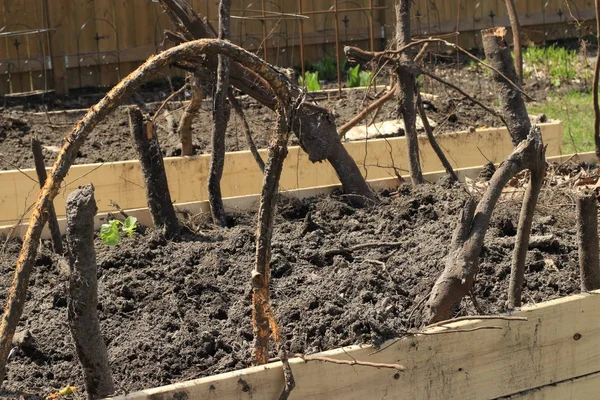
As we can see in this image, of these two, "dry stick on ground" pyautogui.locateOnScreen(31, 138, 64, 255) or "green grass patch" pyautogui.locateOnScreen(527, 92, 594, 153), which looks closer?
"dry stick on ground" pyautogui.locateOnScreen(31, 138, 64, 255)

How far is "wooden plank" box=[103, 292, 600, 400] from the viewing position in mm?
2404

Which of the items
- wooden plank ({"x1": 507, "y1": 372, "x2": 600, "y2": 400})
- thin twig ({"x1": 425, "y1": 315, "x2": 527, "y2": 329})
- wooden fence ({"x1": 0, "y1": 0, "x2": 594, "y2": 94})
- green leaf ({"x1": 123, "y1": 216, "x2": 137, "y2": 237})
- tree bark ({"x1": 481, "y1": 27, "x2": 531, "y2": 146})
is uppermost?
wooden fence ({"x1": 0, "y1": 0, "x2": 594, "y2": 94})

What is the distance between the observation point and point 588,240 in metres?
2.96

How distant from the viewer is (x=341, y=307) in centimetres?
304

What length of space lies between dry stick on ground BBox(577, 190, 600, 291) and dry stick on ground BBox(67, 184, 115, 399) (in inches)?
62.7

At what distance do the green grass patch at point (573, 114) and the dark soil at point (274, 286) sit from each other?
3.58m

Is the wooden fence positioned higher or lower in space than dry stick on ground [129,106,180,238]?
higher

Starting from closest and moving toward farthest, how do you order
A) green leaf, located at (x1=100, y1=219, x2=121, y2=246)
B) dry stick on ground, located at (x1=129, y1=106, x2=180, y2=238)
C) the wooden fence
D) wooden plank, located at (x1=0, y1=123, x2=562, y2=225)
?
1. green leaf, located at (x1=100, y1=219, x2=121, y2=246)
2. dry stick on ground, located at (x1=129, y1=106, x2=180, y2=238)
3. wooden plank, located at (x1=0, y1=123, x2=562, y2=225)
4. the wooden fence

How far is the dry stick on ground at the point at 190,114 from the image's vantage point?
5320 millimetres

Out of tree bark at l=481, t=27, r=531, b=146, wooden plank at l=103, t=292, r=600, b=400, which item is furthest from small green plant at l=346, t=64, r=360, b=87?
wooden plank at l=103, t=292, r=600, b=400

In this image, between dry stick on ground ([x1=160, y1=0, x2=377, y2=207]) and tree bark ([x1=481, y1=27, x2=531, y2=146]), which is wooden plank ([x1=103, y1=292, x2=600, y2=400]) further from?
dry stick on ground ([x1=160, y1=0, x2=377, y2=207])

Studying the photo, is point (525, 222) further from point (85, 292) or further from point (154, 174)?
point (154, 174)

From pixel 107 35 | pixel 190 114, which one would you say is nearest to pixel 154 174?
pixel 190 114

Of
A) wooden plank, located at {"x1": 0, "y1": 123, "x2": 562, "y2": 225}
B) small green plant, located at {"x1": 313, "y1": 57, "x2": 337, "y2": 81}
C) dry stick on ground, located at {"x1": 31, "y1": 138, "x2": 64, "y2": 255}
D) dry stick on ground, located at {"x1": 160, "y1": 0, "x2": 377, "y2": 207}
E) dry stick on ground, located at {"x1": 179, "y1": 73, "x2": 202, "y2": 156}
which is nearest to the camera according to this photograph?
dry stick on ground, located at {"x1": 31, "y1": 138, "x2": 64, "y2": 255}
